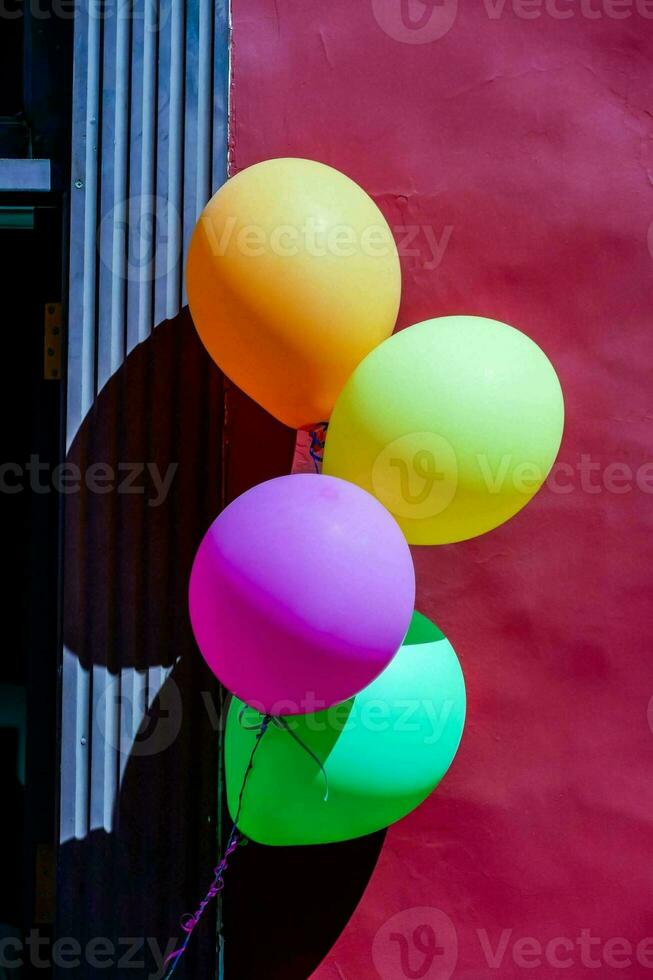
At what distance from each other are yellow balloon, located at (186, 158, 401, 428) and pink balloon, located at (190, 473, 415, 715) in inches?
12.9

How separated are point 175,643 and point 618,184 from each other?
1651 millimetres

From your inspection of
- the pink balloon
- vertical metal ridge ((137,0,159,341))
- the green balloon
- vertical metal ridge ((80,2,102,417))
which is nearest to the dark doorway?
vertical metal ridge ((80,2,102,417))

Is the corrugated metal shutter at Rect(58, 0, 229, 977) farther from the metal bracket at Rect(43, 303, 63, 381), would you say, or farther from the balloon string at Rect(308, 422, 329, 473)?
the balloon string at Rect(308, 422, 329, 473)

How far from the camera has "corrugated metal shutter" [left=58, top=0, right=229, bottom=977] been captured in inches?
92.4

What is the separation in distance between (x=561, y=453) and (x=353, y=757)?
990mm

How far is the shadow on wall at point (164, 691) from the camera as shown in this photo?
7.68 ft

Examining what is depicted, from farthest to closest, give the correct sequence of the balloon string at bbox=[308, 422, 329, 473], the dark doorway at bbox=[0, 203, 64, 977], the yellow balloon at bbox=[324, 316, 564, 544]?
the dark doorway at bbox=[0, 203, 64, 977], the balloon string at bbox=[308, 422, 329, 473], the yellow balloon at bbox=[324, 316, 564, 544]

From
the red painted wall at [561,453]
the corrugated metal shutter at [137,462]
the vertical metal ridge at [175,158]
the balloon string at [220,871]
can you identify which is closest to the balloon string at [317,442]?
the corrugated metal shutter at [137,462]

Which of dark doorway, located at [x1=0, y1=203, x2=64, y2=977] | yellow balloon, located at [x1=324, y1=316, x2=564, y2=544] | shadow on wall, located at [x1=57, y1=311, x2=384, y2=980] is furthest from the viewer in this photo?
dark doorway, located at [x1=0, y1=203, x2=64, y2=977]

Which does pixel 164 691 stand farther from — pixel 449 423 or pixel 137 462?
pixel 449 423

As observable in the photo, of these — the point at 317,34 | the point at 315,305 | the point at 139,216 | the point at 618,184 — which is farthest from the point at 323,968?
the point at 317,34

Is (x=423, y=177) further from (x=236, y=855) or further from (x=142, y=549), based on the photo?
(x=236, y=855)

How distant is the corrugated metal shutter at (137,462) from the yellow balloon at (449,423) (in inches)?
25.4

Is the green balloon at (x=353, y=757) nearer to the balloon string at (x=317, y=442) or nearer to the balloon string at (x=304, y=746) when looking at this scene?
the balloon string at (x=304, y=746)
